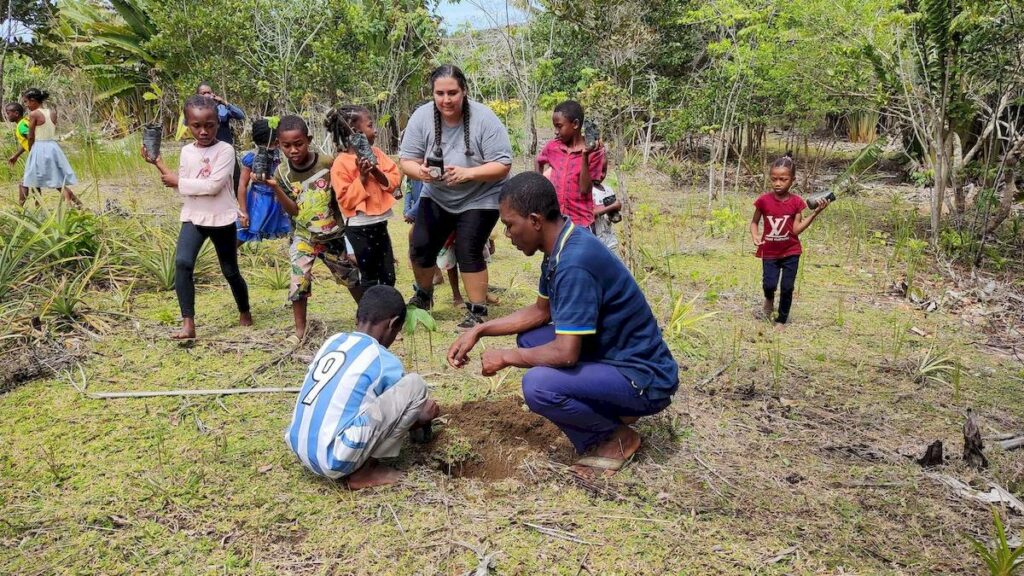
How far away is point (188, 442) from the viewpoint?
3105 mm

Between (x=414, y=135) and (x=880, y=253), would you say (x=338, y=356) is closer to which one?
(x=414, y=135)

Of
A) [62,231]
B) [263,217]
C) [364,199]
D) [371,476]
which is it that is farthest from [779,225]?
[62,231]

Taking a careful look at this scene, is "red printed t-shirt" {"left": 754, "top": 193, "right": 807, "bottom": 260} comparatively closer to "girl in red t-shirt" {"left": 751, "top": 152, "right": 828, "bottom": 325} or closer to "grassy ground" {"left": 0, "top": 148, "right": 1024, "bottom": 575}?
"girl in red t-shirt" {"left": 751, "top": 152, "right": 828, "bottom": 325}

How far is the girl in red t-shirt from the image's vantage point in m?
4.56

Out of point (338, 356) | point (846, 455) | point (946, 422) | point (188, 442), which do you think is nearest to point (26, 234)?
point (188, 442)

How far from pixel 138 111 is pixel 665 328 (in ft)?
54.5

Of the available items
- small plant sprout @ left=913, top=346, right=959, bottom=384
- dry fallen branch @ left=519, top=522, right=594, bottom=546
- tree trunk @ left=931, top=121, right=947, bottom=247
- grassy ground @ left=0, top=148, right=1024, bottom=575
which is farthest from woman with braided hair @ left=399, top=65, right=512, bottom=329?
tree trunk @ left=931, top=121, right=947, bottom=247

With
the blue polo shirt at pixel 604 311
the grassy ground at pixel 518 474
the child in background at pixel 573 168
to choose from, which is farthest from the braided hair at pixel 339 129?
the blue polo shirt at pixel 604 311

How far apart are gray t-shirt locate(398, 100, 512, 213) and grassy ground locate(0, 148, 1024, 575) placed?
90cm

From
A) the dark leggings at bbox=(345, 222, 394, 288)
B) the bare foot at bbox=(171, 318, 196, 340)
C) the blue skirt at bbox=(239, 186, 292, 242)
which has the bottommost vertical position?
the bare foot at bbox=(171, 318, 196, 340)

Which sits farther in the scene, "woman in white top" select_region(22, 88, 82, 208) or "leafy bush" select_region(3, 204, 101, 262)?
"woman in white top" select_region(22, 88, 82, 208)

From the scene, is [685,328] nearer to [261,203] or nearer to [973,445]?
[973,445]

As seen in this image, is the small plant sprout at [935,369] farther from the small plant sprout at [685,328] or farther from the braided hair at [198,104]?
the braided hair at [198,104]

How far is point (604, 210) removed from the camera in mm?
4871
